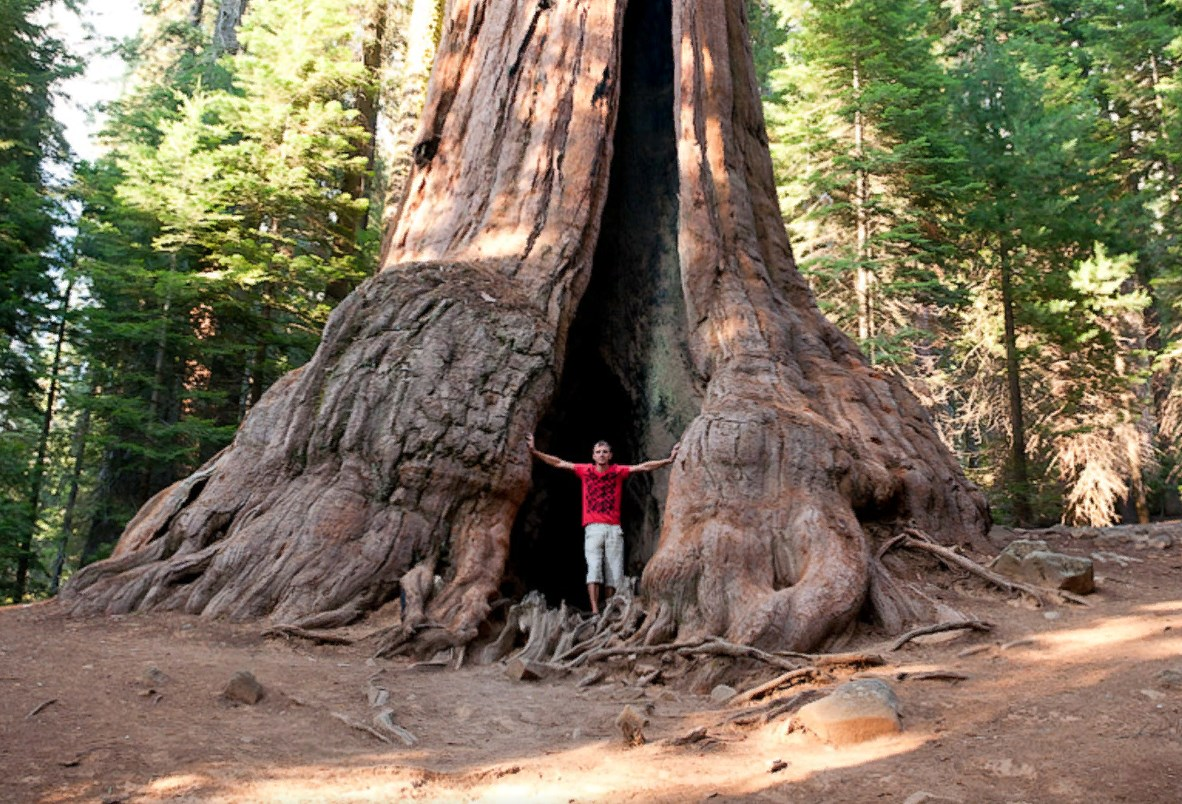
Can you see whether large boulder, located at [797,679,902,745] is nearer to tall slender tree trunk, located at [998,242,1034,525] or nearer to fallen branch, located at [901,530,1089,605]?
fallen branch, located at [901,530,1089,605]

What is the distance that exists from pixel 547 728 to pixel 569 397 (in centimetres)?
545

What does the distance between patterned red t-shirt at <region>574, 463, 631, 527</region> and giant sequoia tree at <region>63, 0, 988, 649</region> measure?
25.2 inches

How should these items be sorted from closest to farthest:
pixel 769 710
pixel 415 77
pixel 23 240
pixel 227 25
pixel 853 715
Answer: pixel 853 715 < pixel 769 710 < pixel 415 77 < pixel 23 240 < pixel 227 25

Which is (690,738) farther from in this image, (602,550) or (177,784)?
(602,550)

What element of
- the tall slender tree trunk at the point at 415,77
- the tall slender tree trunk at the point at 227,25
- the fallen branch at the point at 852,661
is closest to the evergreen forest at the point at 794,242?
the tall slender tree trunk at the point at 415,77

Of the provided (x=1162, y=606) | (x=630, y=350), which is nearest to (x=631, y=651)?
(x=1162, y=606)

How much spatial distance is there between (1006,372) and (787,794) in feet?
47.0

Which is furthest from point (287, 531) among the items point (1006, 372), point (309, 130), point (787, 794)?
point (1006, 372)

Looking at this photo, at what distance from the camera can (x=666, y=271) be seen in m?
9.40

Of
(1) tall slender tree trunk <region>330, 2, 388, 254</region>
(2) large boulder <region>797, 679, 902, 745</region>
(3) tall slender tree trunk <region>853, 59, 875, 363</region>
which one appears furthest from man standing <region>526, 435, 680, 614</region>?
(1) tall slender tree trunk <region>330, 2, 388, 254</region>

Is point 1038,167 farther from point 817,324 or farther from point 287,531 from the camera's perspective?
point 287,531

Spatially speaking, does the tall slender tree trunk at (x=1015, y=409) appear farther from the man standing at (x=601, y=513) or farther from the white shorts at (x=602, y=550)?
the white shorts at (x=602, y=550)

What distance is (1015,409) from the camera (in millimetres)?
13914

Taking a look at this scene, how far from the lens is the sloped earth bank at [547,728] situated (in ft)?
9.38
